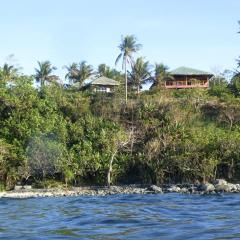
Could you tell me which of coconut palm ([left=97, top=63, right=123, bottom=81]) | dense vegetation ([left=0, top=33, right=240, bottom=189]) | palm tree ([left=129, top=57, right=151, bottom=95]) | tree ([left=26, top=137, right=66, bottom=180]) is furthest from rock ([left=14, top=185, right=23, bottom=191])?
coconut palm ([left=97, top=63, right=123, bottom=81])

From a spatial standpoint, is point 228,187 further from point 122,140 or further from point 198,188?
point 122,140

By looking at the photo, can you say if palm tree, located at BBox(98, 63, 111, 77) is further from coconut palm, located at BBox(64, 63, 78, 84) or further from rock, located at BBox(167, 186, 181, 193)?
rock, located at BBox(167, 186, 181, 193)

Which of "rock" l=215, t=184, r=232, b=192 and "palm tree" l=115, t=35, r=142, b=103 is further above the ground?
"palm tree" l=115, t=35, r=142, b=103

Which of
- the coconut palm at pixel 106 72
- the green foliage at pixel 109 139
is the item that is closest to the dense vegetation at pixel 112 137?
the green foliage at pixel 109 139

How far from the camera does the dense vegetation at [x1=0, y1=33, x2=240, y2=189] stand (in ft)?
145

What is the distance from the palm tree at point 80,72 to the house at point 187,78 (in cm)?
1155

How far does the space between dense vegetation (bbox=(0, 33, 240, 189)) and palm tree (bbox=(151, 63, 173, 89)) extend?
37.4 ft

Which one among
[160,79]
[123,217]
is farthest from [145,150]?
[123,217]

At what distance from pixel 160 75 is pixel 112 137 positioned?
2260 cm

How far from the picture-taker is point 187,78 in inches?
2731

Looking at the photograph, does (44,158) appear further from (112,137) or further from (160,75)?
(160,75)

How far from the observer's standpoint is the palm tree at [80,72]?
7256 cm

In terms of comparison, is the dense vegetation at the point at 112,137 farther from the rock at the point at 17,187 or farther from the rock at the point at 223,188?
the rock at the point at 223,188

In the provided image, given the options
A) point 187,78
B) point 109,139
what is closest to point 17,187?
point 109,139
